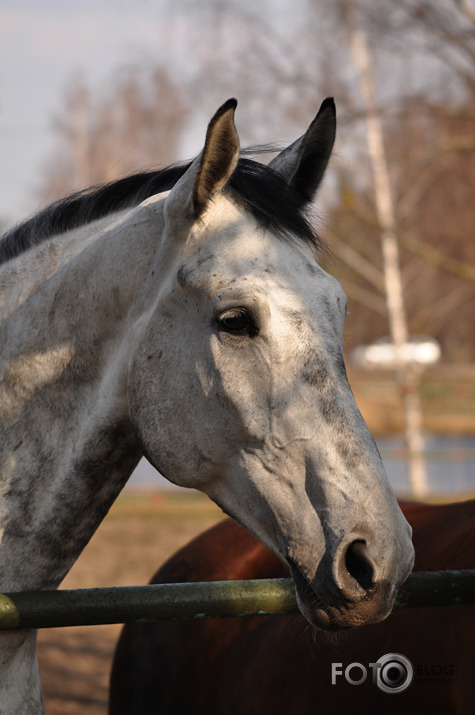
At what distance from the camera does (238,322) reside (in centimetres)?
176

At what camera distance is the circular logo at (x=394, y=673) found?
198 centimetres

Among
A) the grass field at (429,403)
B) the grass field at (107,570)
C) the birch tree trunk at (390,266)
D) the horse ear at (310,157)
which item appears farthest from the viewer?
the grass field at (429,403)

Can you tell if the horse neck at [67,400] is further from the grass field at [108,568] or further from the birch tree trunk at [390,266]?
the birch tree trunk at [390,266]

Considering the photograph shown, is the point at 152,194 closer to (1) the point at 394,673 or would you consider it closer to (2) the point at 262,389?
(2) the point at 262,389

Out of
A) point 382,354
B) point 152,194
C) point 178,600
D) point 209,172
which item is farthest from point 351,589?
point 382,354

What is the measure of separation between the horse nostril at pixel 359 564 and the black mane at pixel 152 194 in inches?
30.8

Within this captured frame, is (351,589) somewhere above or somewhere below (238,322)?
below

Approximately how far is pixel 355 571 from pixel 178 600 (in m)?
0.42

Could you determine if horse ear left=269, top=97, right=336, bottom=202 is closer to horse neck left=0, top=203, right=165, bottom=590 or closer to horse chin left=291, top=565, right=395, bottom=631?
horse neck left=0, top=203, right=165, bottom=590

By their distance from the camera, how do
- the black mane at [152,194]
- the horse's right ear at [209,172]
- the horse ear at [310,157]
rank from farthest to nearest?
the horse ear at [310,157], the black mane at [152,194], the horse's right ear at [209,172]

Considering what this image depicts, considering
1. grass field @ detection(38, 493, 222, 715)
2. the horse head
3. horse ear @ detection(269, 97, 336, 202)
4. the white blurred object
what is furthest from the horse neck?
the white blurred object

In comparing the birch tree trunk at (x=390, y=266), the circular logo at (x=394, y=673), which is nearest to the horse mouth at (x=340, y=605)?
the circular logo at (x=394, y=673)

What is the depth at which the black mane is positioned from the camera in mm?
1929

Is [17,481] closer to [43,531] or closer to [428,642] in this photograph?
[43,531]
